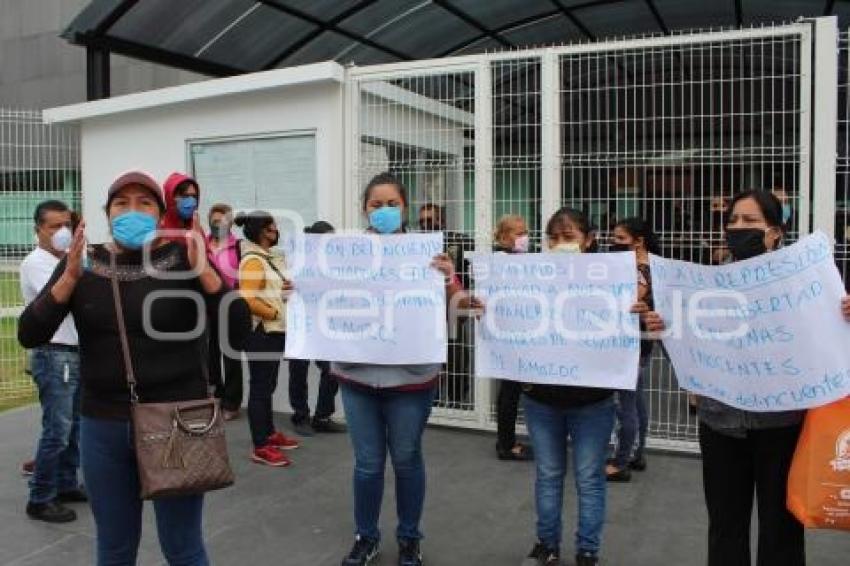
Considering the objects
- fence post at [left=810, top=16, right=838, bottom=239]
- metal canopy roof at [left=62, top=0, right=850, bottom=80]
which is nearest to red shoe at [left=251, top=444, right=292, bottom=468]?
fence post at [left=810, top=16, right=838, bottom=239]

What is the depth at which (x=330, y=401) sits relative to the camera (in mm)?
6652

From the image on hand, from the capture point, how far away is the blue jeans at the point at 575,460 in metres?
3.68

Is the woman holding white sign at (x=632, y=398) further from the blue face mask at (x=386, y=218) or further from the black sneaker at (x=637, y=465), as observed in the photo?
the blue face mask at (x=386, y=218)

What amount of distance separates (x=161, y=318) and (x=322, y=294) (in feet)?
4.42

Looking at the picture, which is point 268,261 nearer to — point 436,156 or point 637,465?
point 436,156

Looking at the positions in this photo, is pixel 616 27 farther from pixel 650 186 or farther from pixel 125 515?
pixel 125 515

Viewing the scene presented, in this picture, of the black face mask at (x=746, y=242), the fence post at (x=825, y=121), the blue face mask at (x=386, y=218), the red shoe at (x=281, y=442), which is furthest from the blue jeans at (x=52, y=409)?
the fence post at (x=825, y=121)

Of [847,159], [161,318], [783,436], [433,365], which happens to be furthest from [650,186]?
[161,318]

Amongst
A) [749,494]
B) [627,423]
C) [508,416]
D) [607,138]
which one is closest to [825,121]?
[607,138]

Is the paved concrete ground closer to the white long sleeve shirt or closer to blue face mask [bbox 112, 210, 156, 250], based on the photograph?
the white long sleeve shirt

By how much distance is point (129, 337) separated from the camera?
8.98ft

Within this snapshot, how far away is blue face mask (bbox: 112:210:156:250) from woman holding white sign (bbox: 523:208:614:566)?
6.23 feet

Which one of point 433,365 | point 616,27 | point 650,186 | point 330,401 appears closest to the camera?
point 433,365

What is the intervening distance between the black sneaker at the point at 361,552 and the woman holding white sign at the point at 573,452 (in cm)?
82
